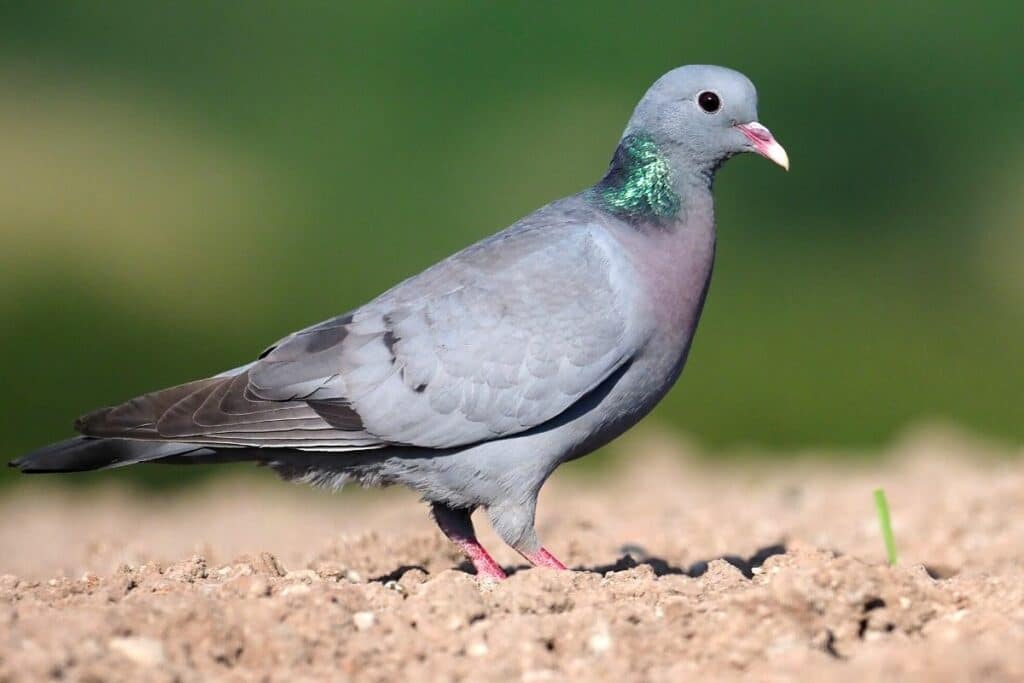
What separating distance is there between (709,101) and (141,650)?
3371 mm

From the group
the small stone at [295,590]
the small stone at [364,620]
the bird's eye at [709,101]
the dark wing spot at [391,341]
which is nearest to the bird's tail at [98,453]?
the dark wing spot at [391,341]

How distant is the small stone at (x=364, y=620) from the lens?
4297 mm

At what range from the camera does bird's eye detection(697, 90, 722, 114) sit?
6090mm

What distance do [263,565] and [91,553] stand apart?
6.71 feet

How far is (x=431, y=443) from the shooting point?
226 inches

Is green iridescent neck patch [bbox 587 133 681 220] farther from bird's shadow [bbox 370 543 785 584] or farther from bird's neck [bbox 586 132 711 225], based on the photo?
bird's shadow [bbox 370 543 785 584]

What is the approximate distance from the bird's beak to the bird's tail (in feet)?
8.45

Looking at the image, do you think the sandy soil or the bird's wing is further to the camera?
the bird's wing

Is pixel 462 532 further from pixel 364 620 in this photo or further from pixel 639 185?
pixel 364 620

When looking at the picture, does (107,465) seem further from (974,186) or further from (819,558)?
(974,186)

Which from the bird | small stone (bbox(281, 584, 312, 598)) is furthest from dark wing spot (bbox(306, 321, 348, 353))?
small stone (bbox(281, 584, 312, 598))

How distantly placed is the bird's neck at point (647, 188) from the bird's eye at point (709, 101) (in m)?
0.25

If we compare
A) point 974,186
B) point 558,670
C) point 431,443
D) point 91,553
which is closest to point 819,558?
point 558,670

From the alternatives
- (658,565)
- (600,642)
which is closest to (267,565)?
(600,642)
